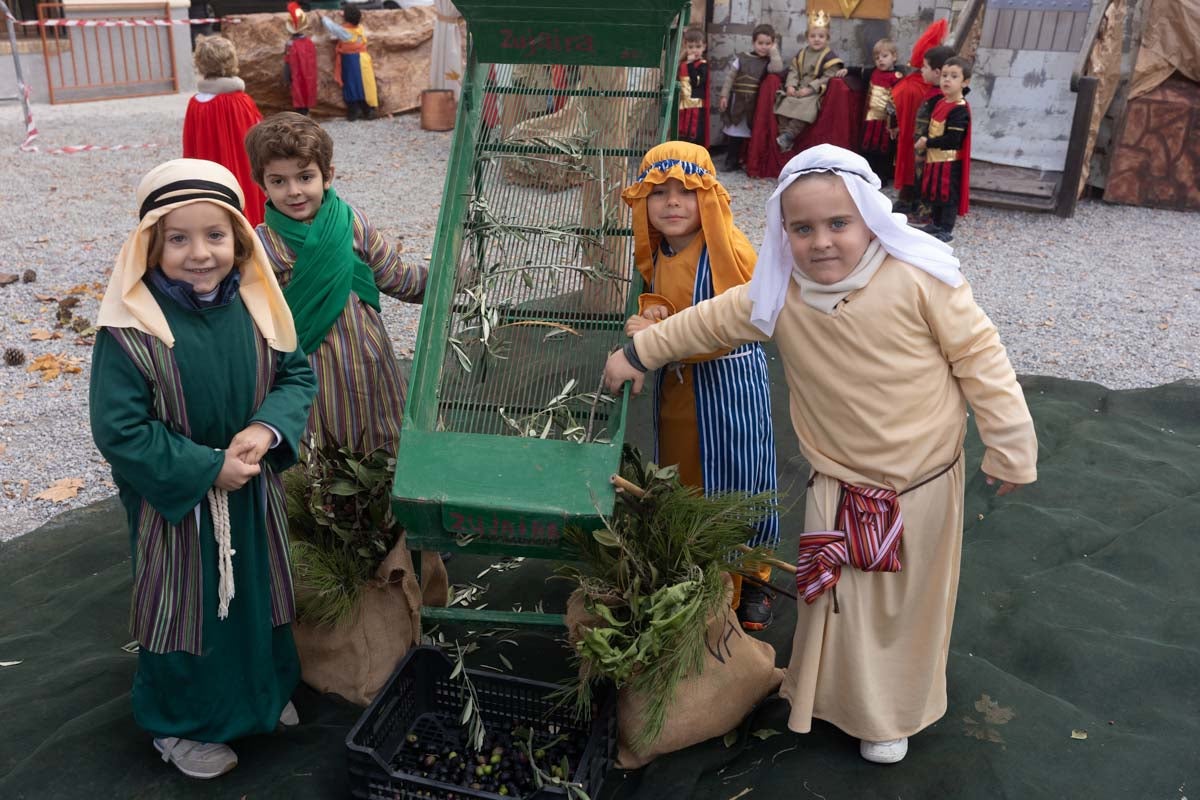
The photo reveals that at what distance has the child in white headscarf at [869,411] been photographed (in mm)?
2539

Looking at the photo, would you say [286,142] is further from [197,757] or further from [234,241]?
[197,757]

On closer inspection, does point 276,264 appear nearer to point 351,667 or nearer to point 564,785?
point 351,667

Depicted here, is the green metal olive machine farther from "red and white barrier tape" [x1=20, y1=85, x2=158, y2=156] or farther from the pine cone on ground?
"red and white barrier tape" [x1=20, y1=85, x2=158, y2=156]

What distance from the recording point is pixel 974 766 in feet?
9.30

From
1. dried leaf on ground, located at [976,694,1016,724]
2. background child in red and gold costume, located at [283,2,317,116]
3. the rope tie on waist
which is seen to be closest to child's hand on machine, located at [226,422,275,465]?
the rope tie on waist

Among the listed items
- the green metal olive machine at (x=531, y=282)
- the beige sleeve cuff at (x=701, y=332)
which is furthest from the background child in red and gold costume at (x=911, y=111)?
the beige sleeve cuff at (x=701, y=332)

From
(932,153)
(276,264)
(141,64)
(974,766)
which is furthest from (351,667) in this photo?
(141,64)

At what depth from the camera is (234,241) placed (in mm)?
2551

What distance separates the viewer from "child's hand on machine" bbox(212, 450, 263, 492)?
2.53 metres

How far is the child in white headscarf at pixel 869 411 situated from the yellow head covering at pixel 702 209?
318 mm

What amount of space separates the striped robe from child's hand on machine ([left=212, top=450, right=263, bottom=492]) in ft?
2.52

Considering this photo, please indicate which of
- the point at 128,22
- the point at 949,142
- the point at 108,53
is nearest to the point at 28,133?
the point at 128,22

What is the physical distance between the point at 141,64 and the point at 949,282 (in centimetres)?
1536

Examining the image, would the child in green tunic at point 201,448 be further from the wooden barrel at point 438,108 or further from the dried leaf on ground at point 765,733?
the wooden barrel at point 438,108
